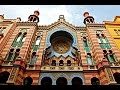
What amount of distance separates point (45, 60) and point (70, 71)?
345cm

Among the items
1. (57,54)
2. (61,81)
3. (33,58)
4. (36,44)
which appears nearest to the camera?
(61,81)

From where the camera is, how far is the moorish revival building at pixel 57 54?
1369 cm

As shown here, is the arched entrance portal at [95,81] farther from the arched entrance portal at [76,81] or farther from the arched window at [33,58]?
the arched window at [33,58]

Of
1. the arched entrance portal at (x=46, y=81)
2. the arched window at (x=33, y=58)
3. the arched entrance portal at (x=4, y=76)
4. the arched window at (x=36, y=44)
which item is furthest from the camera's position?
the arched window at (x=36, y=44)

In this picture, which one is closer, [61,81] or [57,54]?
[61,81]

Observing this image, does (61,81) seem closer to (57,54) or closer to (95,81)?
(95,81)

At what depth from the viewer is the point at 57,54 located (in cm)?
1755

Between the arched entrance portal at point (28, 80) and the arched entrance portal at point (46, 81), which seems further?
the arched entrance portal at point (46, 81)

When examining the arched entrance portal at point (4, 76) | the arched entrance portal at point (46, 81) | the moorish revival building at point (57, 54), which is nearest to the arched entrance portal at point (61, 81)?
the moorish revival building at point (57, 54)

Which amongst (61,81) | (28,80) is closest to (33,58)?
(28,80)

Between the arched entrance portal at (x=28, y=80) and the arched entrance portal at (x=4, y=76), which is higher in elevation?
the arched entrance portal at (x=4, y=76)

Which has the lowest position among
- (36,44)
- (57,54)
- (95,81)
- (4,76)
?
(95,81)

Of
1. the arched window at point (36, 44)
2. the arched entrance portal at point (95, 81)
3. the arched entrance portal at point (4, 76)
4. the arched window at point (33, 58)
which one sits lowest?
the arched entrance portal at point (95, 81)
